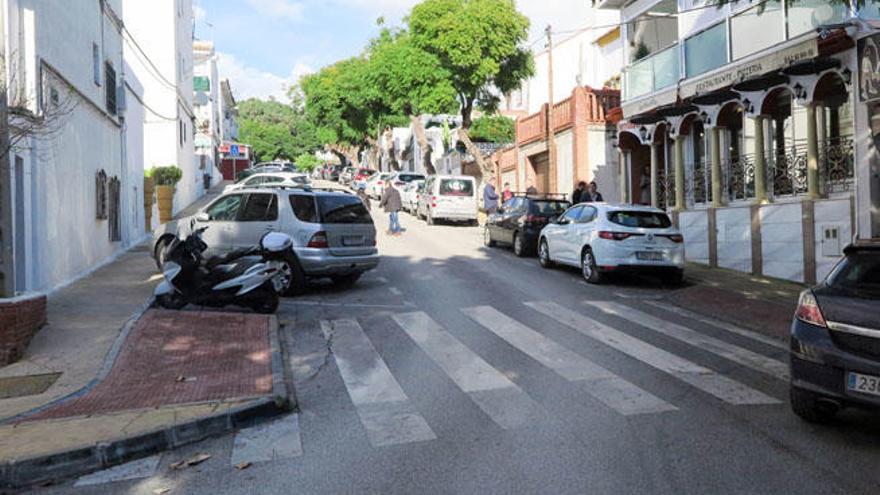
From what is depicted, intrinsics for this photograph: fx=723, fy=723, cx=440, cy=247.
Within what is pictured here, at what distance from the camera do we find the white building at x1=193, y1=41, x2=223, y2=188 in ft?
130

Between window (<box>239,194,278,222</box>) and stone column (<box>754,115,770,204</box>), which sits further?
stone column (<box>754,115,770,204</box>)

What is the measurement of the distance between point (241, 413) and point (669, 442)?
3.39 m

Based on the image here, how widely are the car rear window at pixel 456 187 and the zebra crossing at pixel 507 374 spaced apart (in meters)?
14.2

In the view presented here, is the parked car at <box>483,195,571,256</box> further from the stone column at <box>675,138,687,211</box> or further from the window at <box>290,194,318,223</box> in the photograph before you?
the window at <box>290,194,318,223</box>

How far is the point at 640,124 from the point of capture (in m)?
20.4

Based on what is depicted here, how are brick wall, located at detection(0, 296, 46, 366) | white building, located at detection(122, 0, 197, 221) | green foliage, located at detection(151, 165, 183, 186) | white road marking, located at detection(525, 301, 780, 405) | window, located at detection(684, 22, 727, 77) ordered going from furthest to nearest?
white building, located at detection(122, 0, 197, 221) < green foliage, located at detection(151, 165, 183, 186) < window, located at detection(684, 22, 727, 77) < brick wall, located at detection(0, 296, 46, 366) < white road marking, located at detection(525, 301, 780, 405)

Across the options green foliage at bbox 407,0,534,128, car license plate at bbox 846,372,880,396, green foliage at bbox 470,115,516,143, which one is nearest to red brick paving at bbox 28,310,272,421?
car license plate at bbox 846,372,880,396

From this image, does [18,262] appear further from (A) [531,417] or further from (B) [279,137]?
(B) [279,137]

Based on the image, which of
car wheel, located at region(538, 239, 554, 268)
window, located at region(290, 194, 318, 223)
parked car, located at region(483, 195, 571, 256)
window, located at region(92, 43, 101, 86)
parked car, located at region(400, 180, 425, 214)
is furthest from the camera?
parked car, located at region(400, 180, 425, 214)

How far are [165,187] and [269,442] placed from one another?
19.8 meters

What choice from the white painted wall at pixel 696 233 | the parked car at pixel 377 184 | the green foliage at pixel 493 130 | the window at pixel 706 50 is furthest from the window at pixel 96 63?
the green foliage at pixel 493 130

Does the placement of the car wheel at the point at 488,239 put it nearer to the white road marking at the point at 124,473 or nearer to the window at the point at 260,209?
the window at the point at 260,209

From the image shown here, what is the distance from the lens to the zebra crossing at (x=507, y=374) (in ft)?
18.4

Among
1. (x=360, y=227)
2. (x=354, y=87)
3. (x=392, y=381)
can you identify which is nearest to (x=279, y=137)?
(x=354, y=87)
